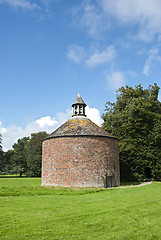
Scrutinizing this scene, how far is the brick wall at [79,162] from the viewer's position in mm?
21484

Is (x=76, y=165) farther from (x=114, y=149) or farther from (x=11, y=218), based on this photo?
(x=11, y=218)

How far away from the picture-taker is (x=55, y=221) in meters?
8.50

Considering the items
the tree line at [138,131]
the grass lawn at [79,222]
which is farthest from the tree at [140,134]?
the grass lawn at [79,222]

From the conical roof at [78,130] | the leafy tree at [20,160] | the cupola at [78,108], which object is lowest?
the leafy tree at [20,160]

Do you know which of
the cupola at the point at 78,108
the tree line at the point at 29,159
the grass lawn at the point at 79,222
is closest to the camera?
the grass lawn at the point at 79,222

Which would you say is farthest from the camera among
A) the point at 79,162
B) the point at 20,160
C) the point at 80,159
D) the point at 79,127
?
the point at 20,160

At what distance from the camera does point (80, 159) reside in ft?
71.7

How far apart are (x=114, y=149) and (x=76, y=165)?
548 centimetres

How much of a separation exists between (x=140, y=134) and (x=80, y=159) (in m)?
15.0

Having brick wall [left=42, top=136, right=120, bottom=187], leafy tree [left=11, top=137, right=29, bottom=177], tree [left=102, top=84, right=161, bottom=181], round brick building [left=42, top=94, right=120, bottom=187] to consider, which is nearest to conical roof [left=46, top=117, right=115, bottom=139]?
round brick building [left=42, top=94, right=120, bottom=187]

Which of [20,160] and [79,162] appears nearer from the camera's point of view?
[79,162]

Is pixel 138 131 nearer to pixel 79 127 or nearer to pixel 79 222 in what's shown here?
pixel 79 127

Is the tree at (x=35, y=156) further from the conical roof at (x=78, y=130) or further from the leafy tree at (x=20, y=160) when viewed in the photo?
the conical roof at (x=78, y=130)

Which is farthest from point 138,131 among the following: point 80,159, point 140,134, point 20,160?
point 20,160
